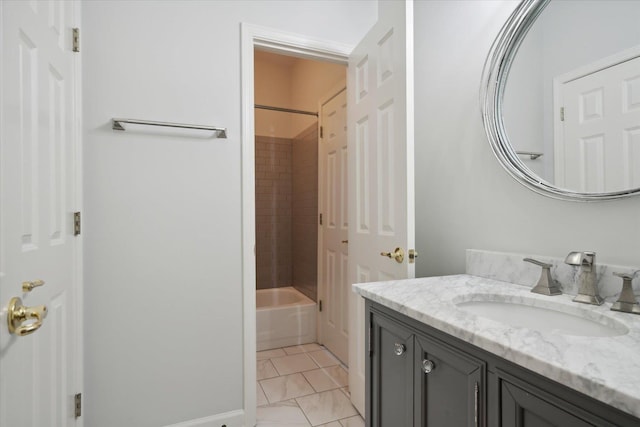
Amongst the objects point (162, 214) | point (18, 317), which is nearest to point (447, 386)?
point (18, 317)

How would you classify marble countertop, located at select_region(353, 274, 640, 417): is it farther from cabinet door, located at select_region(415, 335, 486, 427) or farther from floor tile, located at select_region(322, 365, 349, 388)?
floor tile, located at select_region(322, 365, 349, 388)

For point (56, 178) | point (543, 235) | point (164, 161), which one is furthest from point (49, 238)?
point (543, 235)

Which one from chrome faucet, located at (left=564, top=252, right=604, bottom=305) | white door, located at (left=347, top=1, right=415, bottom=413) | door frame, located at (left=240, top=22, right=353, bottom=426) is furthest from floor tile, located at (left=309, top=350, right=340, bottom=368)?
chrome faucet, located at (left=564, top=252, right=604, bottom=305)

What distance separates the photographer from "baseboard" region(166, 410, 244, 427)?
173 centimetres

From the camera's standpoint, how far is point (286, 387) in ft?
7.27

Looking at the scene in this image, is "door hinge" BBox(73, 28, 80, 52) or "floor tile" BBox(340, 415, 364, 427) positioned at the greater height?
"door hinge" BBox(73, 28, 80, 52)

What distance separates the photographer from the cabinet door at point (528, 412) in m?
0.61

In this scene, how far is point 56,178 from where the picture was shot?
122 centimetres

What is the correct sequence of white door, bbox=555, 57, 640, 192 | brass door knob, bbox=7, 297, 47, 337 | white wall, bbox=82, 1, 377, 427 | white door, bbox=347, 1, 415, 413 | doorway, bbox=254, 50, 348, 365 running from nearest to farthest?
1. brass door knob, bbox=7, 297, 47, 337
2. white door, bbox=555, 57, 640, 192
3. white door, bbox=347, 1, 415, 413
4. white wall, bbox=82, 1, 377, 427
5. doorway, bbox=254, 50, 348, 365

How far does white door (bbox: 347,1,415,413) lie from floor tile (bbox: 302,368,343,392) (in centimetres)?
30

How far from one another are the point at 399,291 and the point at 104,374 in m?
1.45

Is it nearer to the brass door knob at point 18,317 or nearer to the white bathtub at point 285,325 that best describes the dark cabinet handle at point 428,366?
the brass door knob at point 18,317

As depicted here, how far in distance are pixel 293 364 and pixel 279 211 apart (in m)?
1.76

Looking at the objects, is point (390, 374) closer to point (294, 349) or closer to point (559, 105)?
point (559, 105)
